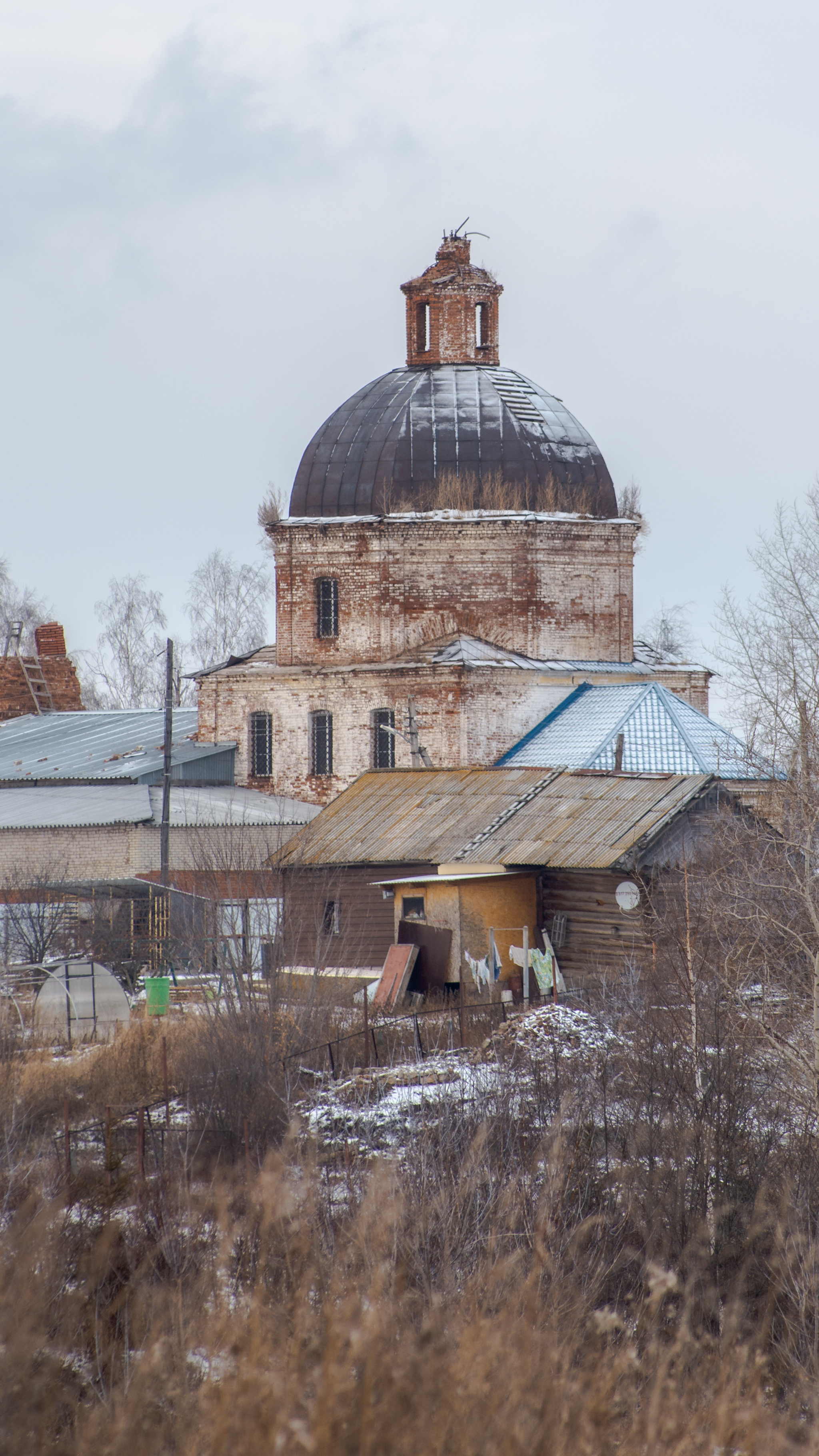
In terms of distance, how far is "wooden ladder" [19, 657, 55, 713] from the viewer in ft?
115

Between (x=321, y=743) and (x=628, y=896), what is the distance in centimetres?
1081

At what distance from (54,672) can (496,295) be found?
14.0 meters

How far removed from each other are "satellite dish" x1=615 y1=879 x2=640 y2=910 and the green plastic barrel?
5.47 meters

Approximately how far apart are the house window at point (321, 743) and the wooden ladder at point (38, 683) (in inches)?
378

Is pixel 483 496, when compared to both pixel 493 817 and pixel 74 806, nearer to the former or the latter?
pixel 493 817

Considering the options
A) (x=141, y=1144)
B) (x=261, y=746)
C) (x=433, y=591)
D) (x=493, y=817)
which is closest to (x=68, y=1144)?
(x=141, y=1144)

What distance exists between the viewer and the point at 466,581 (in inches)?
1073

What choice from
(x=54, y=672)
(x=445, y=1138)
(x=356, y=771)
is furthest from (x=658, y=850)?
(x=54, y=672)

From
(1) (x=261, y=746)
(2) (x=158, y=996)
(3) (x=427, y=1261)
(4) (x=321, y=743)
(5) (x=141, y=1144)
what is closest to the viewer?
(3) (x=427, y=1261)

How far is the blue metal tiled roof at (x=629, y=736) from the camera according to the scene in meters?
23.6

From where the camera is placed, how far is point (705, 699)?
29281 millimetres

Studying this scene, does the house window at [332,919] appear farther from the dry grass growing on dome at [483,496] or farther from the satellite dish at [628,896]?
the dry grass growing on dome at [483,496]

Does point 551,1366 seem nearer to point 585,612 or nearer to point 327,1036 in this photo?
point 327,1036

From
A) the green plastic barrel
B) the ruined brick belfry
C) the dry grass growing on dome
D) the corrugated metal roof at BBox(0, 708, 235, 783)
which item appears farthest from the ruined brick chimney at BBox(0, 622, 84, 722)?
the green plastic barrel
